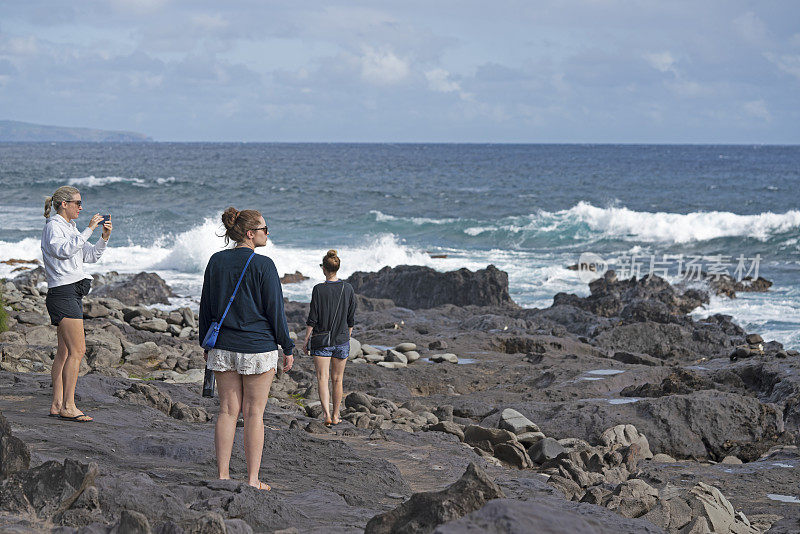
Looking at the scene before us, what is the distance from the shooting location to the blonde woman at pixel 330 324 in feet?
23.5

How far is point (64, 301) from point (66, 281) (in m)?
0.15

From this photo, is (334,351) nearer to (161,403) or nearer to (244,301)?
(161,403)

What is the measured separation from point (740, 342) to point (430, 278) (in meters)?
7.06

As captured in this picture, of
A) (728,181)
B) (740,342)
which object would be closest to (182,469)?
(740,342)

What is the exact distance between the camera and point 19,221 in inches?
1284

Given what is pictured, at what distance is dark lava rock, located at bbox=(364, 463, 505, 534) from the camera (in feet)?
10.6

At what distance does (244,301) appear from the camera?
4.44 meters

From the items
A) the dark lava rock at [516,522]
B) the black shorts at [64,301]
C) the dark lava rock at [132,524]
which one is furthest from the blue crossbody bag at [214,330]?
the dark lava rock at [516,522]

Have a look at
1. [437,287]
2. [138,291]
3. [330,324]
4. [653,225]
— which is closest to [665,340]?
[437,287]

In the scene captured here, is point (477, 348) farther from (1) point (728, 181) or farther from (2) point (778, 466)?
(1) point (728, 181)

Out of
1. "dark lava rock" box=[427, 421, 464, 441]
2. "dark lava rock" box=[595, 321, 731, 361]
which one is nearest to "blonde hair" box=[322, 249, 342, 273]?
"dark lava rock" box=[427, 421, 464, 441]

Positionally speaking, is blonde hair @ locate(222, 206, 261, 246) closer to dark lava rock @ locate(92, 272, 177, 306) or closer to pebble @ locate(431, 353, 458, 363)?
pebble @ locate(431, 353, 458, 363)

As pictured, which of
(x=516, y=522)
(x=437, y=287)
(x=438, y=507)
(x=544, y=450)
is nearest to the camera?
(x=516, y=522)

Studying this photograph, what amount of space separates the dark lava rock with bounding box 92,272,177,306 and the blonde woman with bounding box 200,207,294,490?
521 inches
